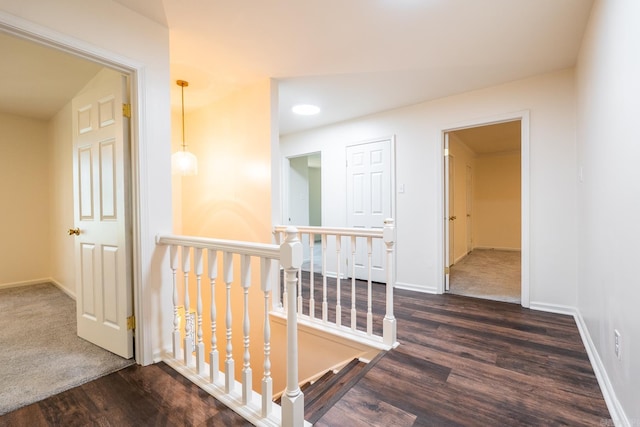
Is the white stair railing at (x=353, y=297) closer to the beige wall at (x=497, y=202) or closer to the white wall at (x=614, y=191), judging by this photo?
the white wall at (x=614, y=191)

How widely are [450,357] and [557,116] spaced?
2.50 meters

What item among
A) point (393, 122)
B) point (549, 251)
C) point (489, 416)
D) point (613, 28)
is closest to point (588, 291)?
point (549, 251)

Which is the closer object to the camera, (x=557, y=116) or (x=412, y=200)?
(x=557, y=116)

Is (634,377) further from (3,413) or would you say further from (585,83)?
(3,413)

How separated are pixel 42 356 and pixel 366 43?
3.32m

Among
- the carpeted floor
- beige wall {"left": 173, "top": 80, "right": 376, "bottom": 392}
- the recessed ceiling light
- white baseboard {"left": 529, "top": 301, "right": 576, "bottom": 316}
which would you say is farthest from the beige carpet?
the carpeted floor

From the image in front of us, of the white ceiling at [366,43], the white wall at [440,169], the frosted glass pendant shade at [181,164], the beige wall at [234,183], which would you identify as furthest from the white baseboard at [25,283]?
the white wall at [440,169]

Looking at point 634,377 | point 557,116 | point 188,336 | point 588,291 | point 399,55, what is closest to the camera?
point 634,377

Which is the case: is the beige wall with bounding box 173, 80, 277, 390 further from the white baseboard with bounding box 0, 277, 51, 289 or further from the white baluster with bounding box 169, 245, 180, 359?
the white baseboard with bounding box 0, 277, 51, 289

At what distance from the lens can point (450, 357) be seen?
6.48 ft

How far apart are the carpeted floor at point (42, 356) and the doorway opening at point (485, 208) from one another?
3.65 metres

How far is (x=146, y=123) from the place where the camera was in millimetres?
1937

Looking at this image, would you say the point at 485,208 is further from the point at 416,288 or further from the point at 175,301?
the point at 175,301

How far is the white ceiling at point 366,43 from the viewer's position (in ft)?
6.05
